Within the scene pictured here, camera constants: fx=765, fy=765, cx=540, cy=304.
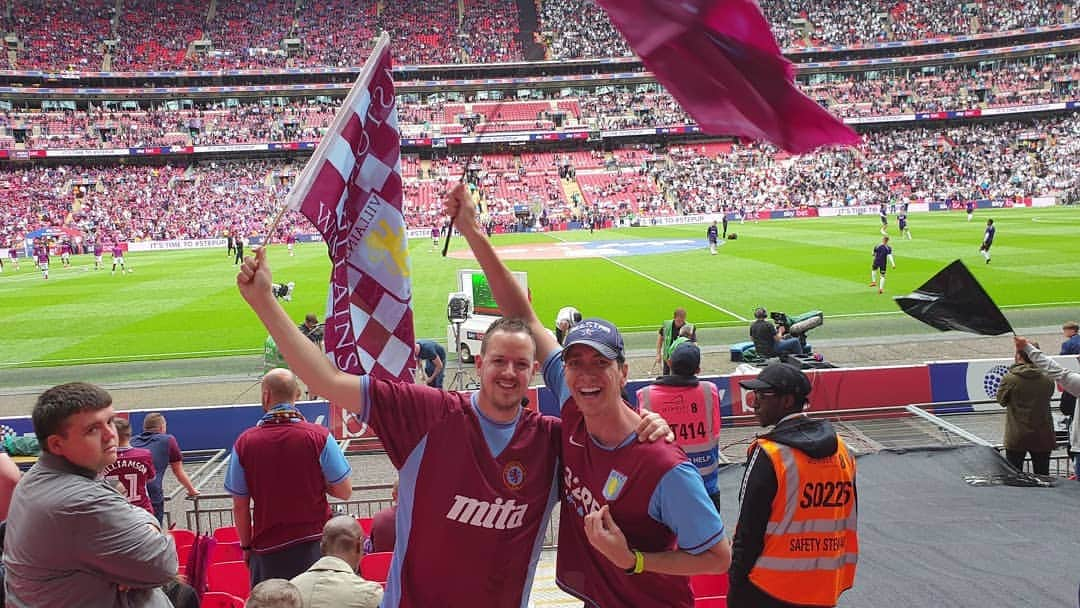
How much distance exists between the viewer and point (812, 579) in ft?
12.1

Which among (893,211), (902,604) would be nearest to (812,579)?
(902,604)

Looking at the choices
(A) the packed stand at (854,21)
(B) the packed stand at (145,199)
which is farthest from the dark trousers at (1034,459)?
(A) the packed stand at (854,21)

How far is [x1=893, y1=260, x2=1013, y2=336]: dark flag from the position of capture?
610 cm


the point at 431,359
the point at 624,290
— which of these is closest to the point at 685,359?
the point at 431,359

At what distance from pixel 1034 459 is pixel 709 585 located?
18.3ft

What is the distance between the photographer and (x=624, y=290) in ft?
87.2

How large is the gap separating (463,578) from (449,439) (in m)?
0.50

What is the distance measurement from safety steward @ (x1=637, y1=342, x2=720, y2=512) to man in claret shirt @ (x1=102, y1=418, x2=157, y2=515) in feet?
13.2

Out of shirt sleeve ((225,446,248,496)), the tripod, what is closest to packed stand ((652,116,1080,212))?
the tripod

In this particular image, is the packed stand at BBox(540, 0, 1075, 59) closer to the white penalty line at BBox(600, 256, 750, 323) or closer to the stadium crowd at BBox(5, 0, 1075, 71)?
the stadium crowd at BBox(5, 0, 1075, 71)

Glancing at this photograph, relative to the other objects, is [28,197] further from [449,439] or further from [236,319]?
[449,439]

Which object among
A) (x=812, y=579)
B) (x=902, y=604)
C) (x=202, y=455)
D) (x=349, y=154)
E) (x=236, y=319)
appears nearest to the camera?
(x=812, y=579)

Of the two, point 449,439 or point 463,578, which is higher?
point 449,439

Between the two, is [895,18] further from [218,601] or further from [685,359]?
[218,601]
